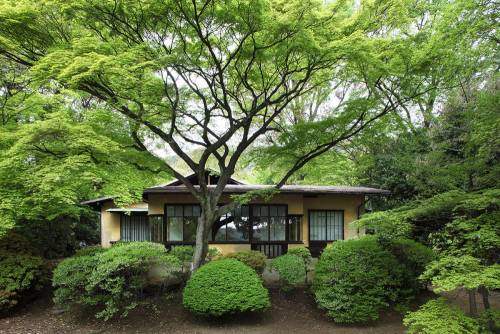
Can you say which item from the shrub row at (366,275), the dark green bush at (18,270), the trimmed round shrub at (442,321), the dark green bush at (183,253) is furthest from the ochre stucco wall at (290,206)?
the trimmed round shrub at (442,321)

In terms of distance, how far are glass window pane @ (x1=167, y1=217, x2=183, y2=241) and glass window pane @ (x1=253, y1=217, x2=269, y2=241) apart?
3.15 m

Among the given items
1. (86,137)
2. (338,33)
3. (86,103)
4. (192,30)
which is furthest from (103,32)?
(86,103)

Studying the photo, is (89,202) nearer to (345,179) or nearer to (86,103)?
(86,103)

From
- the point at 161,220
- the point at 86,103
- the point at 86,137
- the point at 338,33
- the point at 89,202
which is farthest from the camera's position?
the point at 86,103

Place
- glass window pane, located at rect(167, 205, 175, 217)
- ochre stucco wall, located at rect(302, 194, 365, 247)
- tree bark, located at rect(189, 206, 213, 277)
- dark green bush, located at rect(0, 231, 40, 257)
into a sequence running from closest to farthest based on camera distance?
dark green bush, located at rect(0, 231, 40, 257) < tree bark, located at rect(189, 206, 213, 277) < glass window pane, located at rect(167, 205, 175, 217) < ochre stucco wall, located at rect(302, 194, 365, 247)

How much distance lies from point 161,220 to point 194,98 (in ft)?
18.6

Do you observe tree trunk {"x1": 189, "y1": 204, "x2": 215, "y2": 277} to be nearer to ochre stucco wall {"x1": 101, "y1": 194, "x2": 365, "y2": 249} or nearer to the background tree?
the background tree

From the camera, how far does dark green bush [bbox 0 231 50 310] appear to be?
26.0ft

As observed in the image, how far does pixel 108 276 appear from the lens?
7.61m

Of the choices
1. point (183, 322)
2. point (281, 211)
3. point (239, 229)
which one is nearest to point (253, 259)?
point (183, 322)

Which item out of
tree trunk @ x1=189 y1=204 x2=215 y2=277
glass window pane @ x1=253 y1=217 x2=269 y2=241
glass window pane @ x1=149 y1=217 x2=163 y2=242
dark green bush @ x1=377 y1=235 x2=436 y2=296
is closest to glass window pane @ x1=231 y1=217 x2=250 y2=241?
glass window pane @ x1=253 y1=217 x2=269 y2=241

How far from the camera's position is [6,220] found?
692 centimetres

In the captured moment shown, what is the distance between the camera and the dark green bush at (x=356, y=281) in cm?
786

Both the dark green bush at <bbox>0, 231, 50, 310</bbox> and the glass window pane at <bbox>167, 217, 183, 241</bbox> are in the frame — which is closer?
the dark green bush at <bbox>0, 231, 50, 310</bbox>
